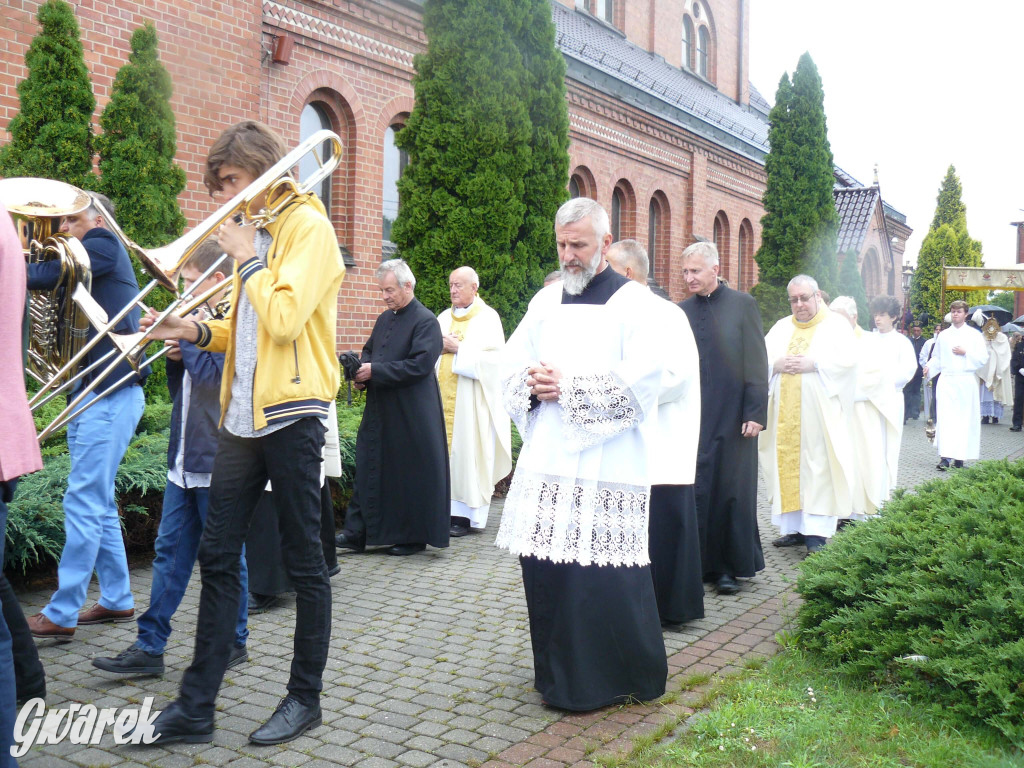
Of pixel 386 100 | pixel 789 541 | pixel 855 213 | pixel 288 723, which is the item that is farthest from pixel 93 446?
pixel 855 213

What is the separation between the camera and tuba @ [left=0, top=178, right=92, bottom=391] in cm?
423

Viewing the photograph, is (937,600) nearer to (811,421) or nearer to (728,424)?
(728,424)

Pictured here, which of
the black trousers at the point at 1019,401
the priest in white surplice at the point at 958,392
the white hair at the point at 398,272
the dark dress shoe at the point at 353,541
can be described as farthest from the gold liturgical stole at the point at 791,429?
the black trousers at the point at 1019,401

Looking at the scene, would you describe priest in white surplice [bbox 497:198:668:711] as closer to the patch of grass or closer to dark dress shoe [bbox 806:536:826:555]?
the patch of grass

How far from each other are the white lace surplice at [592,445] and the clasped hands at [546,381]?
38 millimetres

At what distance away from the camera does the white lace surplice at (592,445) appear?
4.23 metres

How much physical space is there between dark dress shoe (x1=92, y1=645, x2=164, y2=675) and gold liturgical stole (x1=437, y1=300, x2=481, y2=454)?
4358mm

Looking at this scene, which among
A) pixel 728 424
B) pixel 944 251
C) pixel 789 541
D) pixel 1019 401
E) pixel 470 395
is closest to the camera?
pixel 728 424

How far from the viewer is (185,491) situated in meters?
4.58

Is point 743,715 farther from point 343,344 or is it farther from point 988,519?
point 343,344

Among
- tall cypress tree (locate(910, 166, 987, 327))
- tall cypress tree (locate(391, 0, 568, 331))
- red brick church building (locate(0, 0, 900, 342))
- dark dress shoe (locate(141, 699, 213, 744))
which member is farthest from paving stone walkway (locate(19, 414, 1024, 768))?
tall cypress tree (locate(910, 166, 987, 327))

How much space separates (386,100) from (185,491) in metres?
9.71

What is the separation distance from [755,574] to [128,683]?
4091 mm

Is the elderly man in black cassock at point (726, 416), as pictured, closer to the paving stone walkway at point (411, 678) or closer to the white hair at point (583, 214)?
the paving stone walkway at point (411, 678)
